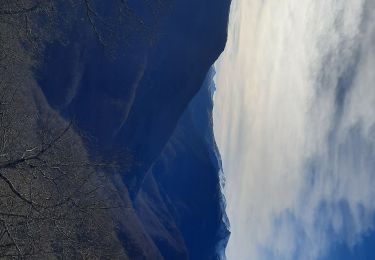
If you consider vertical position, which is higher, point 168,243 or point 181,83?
point 181,83

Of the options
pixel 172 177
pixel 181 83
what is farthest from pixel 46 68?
pixel 172 177

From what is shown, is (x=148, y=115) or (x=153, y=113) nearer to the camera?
(x=148, y=115)

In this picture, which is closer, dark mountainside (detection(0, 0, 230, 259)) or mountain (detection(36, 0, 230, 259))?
dark mountainside (detection(0, 0, 230, 259))

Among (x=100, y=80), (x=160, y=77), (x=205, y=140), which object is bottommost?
(x=100, y=80)

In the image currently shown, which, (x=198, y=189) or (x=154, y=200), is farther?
(x=198, y=189)

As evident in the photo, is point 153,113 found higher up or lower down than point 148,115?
higher up

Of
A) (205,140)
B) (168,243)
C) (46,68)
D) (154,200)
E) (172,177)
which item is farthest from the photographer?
(205,140)

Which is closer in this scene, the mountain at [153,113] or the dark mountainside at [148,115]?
the dark mountainside at [148,115]

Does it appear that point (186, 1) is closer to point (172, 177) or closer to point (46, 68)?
point (46, 68)
